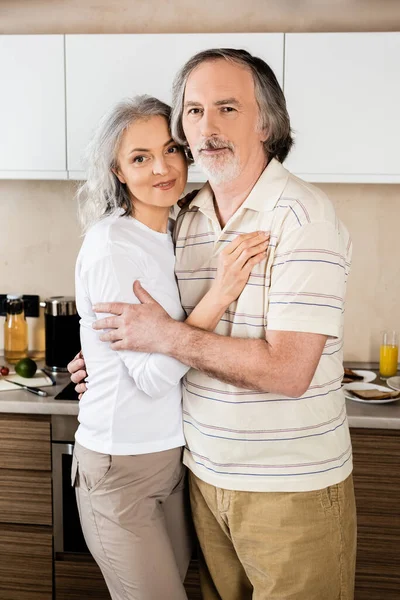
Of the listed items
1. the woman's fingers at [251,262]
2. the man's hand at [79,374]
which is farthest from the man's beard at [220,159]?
the man's hand at [79,374]

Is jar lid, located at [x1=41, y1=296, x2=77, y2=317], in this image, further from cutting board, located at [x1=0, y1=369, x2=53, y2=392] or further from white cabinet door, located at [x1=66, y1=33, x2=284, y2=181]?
white cabinet door, located at [x1=66, y1=33, x2=284, y2=181]

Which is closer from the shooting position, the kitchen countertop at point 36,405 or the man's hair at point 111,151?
the man's hair at point 111,151

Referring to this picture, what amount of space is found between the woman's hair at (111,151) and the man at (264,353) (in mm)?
74

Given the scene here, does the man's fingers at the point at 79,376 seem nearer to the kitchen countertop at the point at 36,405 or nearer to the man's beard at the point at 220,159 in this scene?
the kitchen countertop at the point at 36,405

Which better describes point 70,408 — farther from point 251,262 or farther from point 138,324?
point 251,262

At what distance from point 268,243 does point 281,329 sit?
199mm

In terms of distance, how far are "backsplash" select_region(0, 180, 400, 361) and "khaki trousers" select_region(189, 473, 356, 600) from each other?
48.6 inches

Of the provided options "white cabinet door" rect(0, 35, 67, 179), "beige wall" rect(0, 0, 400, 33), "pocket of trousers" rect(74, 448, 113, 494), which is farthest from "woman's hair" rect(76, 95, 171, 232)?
"beige wall" rect(0, 0, 400, 33)

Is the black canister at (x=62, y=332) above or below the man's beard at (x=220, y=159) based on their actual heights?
below

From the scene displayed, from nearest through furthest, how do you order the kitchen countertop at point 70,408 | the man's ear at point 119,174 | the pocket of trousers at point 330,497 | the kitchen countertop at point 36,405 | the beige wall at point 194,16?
the pocket of trousers at point 330,497, the man's ear at point 119,174, the kitchen countertop at point 70,408, the kitchen countertop at point 36,405, the beige wall at point 194,16

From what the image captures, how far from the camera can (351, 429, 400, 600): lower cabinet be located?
230 centimetres

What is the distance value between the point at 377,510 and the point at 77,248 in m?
1.50

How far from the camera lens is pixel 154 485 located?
5.70 feet

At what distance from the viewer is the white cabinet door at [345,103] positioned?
2.36m
